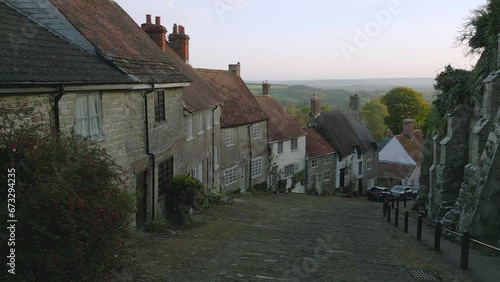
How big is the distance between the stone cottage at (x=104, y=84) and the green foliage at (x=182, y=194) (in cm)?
38

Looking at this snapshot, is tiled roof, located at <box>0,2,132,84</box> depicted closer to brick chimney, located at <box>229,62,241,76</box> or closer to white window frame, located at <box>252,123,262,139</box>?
white window frame, located at <box>252,123,262,139</box>

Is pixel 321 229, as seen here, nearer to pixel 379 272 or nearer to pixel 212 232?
pixel 212 232

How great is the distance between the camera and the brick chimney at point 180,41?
81.4 feet

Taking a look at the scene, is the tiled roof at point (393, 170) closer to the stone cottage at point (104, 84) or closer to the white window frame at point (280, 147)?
the white window frame at point (280, 147)

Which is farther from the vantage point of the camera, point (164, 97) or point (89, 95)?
point (164, 97)

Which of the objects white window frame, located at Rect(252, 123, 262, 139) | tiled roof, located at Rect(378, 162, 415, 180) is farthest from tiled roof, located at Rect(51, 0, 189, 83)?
tiled roof, located at Rect(378, 162, 415, 180)

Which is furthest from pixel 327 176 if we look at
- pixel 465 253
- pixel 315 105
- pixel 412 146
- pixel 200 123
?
pixel 465 253

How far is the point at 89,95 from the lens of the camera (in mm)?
10047

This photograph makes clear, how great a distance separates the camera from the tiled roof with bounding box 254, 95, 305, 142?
34.2 meters

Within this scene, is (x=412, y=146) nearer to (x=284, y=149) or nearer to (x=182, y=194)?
(x=284, y=149)

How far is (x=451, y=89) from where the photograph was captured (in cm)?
2175

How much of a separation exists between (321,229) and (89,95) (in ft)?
33.2

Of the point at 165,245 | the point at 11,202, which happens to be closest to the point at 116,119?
the point at 165,245

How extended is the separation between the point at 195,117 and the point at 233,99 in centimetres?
1061
